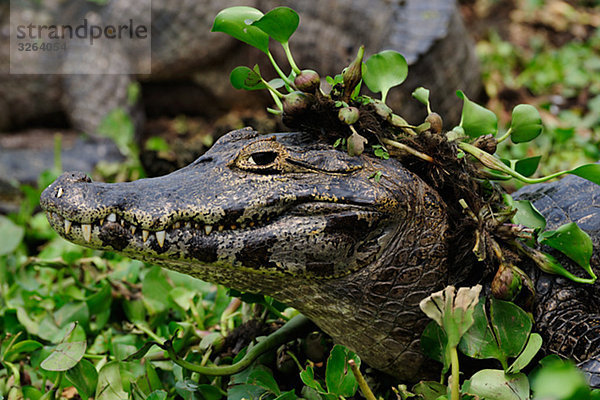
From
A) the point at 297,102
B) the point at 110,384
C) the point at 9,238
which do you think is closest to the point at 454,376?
the point at 297,102

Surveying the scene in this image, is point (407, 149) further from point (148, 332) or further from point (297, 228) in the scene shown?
point (148, 332)

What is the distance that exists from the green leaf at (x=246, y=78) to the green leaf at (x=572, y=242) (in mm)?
955

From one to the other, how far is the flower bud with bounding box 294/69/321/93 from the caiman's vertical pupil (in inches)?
8.4

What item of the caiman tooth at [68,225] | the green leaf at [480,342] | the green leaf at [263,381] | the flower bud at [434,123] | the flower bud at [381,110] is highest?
the flower bud at [381,110]

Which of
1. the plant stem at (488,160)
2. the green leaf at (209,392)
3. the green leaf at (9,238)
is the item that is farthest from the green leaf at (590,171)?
the green leaf at (9,238)

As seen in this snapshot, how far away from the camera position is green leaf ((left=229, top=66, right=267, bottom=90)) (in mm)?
1934

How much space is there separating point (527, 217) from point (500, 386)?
0.49 metres

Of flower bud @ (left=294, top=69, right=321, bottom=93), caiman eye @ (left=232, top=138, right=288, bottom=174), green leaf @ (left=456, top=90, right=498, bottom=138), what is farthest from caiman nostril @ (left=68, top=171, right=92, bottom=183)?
green leaf @ (left=456, top=90, right=498, bottom=138)

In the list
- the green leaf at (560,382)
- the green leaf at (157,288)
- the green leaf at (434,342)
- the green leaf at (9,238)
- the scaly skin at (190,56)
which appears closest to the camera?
the green leaf at (560,382)

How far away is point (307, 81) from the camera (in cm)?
182

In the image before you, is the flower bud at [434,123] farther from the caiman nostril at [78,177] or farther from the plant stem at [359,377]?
the caiman nostril at [78,177]

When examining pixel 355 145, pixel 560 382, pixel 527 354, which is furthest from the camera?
pixel 355 145

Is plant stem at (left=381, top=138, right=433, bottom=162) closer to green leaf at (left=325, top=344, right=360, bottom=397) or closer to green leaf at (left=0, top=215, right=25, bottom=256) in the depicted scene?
green leaf at (left=325, top=344, right=360, bottom=397)

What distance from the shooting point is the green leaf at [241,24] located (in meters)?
1.86
